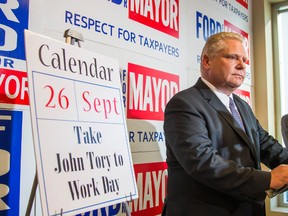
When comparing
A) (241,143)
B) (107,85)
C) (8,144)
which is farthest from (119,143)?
(241,143)

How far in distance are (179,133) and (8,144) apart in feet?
2.20

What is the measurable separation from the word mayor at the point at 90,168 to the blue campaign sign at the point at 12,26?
1.64 feet

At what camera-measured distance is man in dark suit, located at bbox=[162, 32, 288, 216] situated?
120 cm

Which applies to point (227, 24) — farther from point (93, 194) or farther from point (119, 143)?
point (93, 194)

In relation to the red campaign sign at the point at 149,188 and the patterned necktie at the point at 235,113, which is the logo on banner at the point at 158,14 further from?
the red campaign sign at the point at 149,188

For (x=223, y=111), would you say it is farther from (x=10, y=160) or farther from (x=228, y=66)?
(x=10, y=160)

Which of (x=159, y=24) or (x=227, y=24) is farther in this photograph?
(x=227, y=24)

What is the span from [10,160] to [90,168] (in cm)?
33

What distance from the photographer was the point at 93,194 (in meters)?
1.13

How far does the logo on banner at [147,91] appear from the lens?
70.8 inches

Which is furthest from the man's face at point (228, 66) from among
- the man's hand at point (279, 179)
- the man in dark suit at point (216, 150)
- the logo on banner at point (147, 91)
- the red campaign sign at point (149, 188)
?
the red campaign sign at point (149, 188)

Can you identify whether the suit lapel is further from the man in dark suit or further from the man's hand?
the man's hand

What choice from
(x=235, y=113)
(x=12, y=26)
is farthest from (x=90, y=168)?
(x=235, y=113)

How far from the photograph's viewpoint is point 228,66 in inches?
62.0
